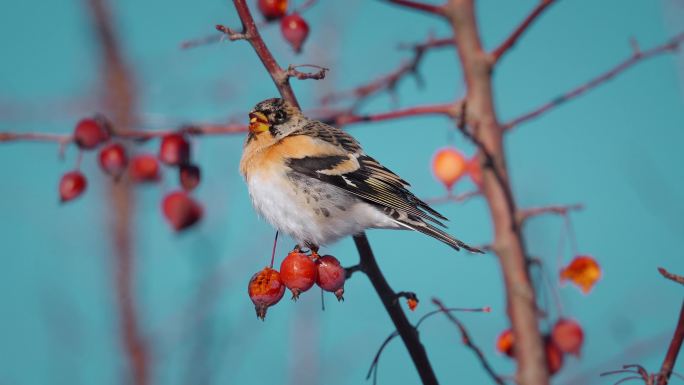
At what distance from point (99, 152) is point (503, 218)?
204cm

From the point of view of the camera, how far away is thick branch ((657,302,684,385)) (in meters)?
1.34

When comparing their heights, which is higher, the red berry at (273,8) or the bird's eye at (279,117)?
the red berry at (273,8)

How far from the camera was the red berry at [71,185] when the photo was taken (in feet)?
10.2

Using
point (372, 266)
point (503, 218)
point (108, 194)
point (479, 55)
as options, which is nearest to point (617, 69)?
point (479, 55)

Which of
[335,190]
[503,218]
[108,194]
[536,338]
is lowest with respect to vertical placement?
[536,338]

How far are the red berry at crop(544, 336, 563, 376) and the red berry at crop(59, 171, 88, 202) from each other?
2.25m

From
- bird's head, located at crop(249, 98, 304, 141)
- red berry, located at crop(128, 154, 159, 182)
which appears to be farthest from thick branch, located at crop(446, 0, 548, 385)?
red berry, located at crop(128, 154, 159, 182)

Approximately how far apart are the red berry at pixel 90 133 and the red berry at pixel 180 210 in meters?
0.44

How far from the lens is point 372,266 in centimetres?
185

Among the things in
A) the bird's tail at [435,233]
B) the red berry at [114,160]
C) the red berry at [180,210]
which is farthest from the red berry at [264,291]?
the red berry at [114,160]

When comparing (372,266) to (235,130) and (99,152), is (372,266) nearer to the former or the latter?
(235,130)

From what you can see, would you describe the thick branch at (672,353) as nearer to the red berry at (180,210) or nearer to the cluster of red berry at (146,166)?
the cluster of red berry at (146,166)

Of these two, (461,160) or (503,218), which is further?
(461,160)

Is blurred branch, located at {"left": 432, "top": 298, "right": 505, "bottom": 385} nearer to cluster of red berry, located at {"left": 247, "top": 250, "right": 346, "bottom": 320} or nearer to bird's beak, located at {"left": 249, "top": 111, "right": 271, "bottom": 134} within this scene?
cluster of red berry, located at {"left": 247, "top": 250, "right": 346, "bottom": 320}
